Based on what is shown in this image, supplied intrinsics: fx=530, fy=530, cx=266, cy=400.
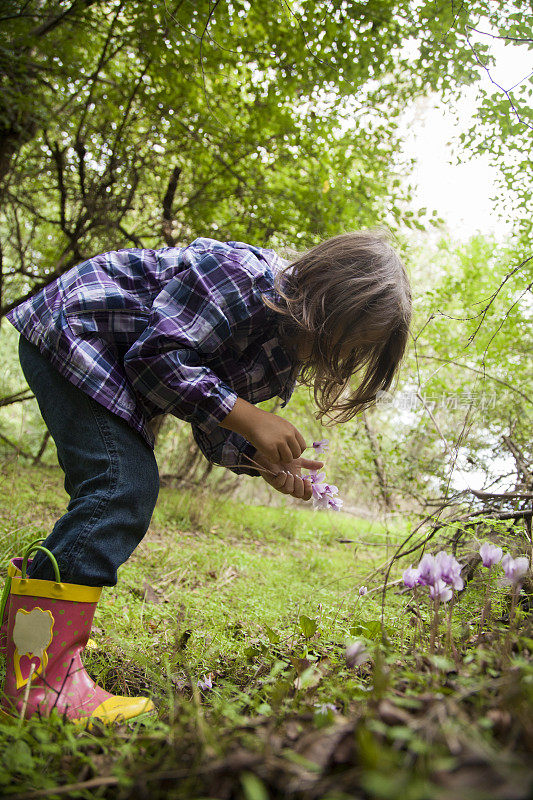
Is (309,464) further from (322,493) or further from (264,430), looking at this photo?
(264,430)

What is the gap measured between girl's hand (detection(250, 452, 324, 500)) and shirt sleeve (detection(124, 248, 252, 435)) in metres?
0.27

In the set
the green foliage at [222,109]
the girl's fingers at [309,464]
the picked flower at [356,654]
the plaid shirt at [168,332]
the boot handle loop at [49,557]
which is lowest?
the boot handle loop at [49,557]

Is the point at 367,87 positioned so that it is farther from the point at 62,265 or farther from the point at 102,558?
the point at 102,558

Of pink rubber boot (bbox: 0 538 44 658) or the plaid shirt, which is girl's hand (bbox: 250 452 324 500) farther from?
pink rubber boot (bbox: 0 538 44 658)

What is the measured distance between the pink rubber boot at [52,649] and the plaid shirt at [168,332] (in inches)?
19.5

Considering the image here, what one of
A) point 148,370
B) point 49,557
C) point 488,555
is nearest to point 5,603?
point 49,557

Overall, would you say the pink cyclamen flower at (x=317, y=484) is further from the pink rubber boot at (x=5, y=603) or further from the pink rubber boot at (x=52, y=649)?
the pink rubber boot at (x=5, y=603)

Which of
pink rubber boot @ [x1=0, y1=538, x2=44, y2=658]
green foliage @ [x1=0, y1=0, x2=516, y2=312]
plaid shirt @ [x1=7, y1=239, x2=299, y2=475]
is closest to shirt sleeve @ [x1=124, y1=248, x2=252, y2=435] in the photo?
plaid shirt @ [x1=7, y1=239, x2=299, y2=475]

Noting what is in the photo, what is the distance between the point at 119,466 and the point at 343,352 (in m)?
0.81

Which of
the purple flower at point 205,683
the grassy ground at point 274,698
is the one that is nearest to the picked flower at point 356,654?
the grassy ground at point 274,698

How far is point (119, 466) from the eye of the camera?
1.47 meters

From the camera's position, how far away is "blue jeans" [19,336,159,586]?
136cm

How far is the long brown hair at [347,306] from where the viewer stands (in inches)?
66.3

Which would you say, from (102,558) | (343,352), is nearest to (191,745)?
(102,558)
